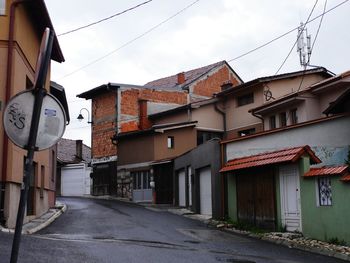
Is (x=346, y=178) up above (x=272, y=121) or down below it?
below

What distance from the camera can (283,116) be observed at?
2855cm

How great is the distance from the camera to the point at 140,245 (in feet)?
42.1

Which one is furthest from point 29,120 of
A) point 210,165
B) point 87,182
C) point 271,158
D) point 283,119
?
point 87,182

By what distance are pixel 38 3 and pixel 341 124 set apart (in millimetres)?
10614

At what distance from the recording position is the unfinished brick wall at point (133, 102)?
40406 mm

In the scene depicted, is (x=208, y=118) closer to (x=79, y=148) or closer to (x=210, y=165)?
(x=210, y=165)

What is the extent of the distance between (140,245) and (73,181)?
120 ft

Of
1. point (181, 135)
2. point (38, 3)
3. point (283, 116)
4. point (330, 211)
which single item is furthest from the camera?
point (181, 135)

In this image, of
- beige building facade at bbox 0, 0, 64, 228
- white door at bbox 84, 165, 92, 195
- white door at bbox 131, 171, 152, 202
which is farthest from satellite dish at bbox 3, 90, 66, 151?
white door at bbox 84, 165, 92, 195

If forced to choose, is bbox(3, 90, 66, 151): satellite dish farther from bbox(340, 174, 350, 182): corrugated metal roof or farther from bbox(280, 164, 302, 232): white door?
bbox(280, 164, 302, 232): white door

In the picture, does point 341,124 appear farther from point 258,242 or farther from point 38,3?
point 38,3

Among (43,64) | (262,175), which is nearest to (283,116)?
(262,175)

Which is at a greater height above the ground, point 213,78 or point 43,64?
point 213,78

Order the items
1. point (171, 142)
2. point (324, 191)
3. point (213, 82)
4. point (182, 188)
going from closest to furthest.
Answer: point (324, 191)
point (182, 188)
point (171, 142)
point (213, 82)
